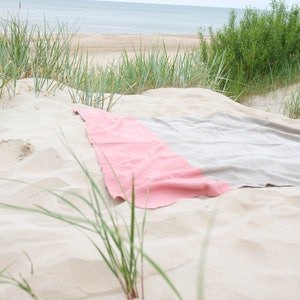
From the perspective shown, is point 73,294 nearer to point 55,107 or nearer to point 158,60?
point 55,107

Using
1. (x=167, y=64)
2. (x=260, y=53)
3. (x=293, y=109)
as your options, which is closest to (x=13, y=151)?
(x=167, y=64)

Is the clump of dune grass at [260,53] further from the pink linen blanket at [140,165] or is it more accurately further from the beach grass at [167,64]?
the pink linen blanket at [140,165]

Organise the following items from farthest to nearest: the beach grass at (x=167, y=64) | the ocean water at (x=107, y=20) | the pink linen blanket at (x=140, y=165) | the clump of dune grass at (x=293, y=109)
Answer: the ocean water at (x=107, y=20)
the clump of dune grass at (x=293, y=109)
the beach grass at (x=167, y=64)
the pink linen blanket at (x=140, y=165)

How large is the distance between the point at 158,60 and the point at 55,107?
200 cm

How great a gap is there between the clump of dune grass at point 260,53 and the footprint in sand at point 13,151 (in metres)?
2.84

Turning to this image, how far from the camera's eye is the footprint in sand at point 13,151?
2275 millimetres

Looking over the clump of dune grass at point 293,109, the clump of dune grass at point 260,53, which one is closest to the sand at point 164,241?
the clump of dune grass at point 293,109

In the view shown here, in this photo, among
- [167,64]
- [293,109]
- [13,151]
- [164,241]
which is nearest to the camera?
[164,241]

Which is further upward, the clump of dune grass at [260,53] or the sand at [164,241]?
the clump of dune grass at [260,53]

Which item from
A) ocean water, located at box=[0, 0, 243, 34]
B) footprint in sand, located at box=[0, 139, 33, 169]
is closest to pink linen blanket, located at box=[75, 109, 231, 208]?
footprint in sand, located at box=[0, 139, 33, 169]

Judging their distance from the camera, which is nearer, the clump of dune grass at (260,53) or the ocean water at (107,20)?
the clump of dune grass at (260,53)

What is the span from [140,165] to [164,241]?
29.2 inches

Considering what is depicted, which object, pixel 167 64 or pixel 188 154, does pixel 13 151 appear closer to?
pixel 188 154

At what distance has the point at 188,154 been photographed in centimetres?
243
